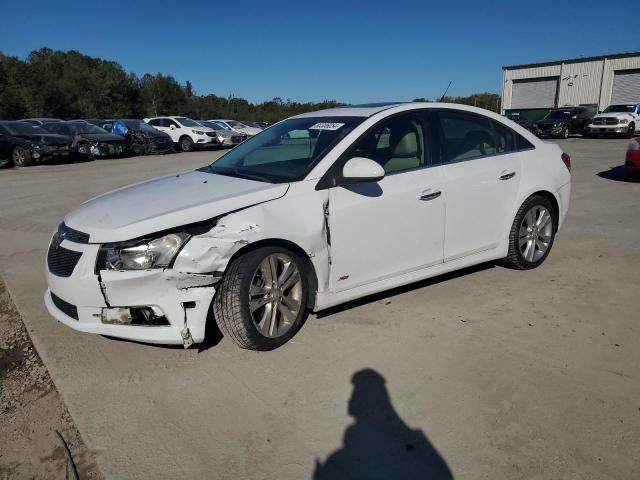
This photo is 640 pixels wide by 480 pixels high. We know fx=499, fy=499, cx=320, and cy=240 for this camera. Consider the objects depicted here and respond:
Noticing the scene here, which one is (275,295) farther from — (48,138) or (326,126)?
(48,138)

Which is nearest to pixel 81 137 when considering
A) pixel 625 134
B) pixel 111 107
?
pixel 625 134

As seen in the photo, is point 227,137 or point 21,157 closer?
point 21,157

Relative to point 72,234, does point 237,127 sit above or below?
above

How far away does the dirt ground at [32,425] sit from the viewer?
2.40 meters

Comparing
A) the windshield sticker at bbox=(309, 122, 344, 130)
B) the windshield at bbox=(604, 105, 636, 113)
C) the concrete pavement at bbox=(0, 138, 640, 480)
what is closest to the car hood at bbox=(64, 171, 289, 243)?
the windshield sticker at bbox=(309, 122, 344, 130)

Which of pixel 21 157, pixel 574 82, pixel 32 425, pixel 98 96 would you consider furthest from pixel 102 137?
pixel 98 96

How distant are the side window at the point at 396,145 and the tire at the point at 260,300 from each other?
41.1 inches

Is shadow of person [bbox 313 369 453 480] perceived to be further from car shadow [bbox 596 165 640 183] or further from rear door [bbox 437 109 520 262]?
car shadow [bbox 596 165 640 183]

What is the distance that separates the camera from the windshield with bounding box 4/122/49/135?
18.0 meters

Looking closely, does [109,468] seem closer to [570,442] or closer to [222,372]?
[222,372]

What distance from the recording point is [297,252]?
3.40 m

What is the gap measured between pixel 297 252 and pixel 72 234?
148cm

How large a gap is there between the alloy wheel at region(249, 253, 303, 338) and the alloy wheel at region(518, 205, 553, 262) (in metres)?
2.43

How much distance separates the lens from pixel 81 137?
773 inches
